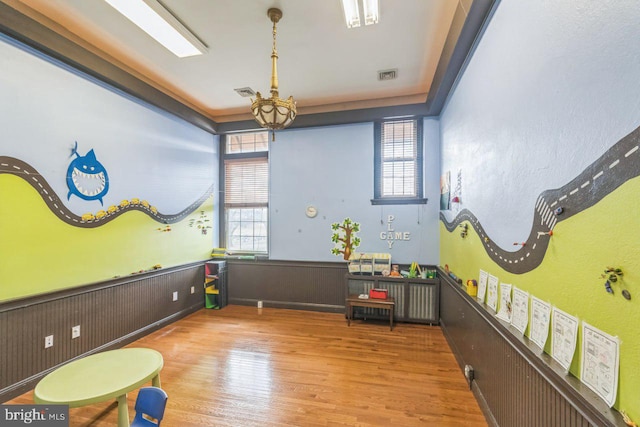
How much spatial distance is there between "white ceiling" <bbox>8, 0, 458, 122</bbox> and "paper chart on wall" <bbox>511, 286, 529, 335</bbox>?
2.49 metres

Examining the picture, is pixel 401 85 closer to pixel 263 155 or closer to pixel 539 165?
pixel 263 155

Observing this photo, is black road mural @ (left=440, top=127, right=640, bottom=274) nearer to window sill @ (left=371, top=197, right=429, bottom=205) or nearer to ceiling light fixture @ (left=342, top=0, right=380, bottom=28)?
ceiling light fixture @ (left=342, top=0, right=380, bottom=28)

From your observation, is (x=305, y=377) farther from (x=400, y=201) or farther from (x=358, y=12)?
(x=358, y=12)

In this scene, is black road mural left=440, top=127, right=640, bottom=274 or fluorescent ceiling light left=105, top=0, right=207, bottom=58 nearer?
black road mural left=440, top=127, right=640, bottom=274

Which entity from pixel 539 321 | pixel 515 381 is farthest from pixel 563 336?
pixel 515 381

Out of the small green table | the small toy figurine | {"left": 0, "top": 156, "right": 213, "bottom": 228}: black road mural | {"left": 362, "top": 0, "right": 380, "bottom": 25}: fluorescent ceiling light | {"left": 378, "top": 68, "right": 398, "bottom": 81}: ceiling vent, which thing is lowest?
the small green table

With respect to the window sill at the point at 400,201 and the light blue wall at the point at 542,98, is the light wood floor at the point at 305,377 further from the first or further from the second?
the window sill at the point at 400,201

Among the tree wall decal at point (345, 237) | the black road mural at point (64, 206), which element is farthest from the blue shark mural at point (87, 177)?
the tree wall decal at point (345, 237)

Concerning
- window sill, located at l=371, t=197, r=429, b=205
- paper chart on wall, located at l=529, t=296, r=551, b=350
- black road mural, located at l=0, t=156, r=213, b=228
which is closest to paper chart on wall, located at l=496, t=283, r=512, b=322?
paper chart on wall, located at l=529, t=296, r=551, b=350

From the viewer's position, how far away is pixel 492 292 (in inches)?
84.9

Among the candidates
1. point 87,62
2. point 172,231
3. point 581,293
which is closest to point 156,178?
point 172,231

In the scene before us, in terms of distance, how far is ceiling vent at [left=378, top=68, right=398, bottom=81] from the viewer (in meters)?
3.65

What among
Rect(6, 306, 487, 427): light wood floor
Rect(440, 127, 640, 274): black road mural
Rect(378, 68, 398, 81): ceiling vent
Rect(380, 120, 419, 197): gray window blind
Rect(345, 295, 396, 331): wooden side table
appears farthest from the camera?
Rect(380, 120, 419, 197): gray window blind

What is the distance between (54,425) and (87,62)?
3.30 meters
